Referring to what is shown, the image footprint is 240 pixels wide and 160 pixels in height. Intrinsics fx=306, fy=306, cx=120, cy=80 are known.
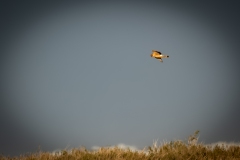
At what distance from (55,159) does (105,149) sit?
2.02m

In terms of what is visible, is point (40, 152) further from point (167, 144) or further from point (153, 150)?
point (167, 144)

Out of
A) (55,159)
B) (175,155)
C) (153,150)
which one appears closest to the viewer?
(55,159)

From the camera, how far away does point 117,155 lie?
10344mm

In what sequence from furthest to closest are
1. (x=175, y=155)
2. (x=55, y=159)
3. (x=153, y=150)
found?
(x=153, y=150), (x=175, y=155), (x=55, y=159)

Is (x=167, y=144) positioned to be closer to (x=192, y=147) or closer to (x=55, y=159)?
(x=192, y=147)

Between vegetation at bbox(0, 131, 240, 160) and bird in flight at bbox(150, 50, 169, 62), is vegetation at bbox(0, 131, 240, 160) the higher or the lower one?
the lower one

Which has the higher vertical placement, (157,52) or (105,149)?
(157,52)

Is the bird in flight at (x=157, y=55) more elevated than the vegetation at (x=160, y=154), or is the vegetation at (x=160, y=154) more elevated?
the bird in flight at (x=157, y=55)

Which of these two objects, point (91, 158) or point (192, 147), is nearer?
point (91, 158)

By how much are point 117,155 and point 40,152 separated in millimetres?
2674

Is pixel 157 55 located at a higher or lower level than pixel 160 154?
higher

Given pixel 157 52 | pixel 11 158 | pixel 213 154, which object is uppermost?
pixel 157 52

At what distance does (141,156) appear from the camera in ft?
34.5

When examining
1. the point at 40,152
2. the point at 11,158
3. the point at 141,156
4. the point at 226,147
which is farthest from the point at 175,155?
the point at 11,158
